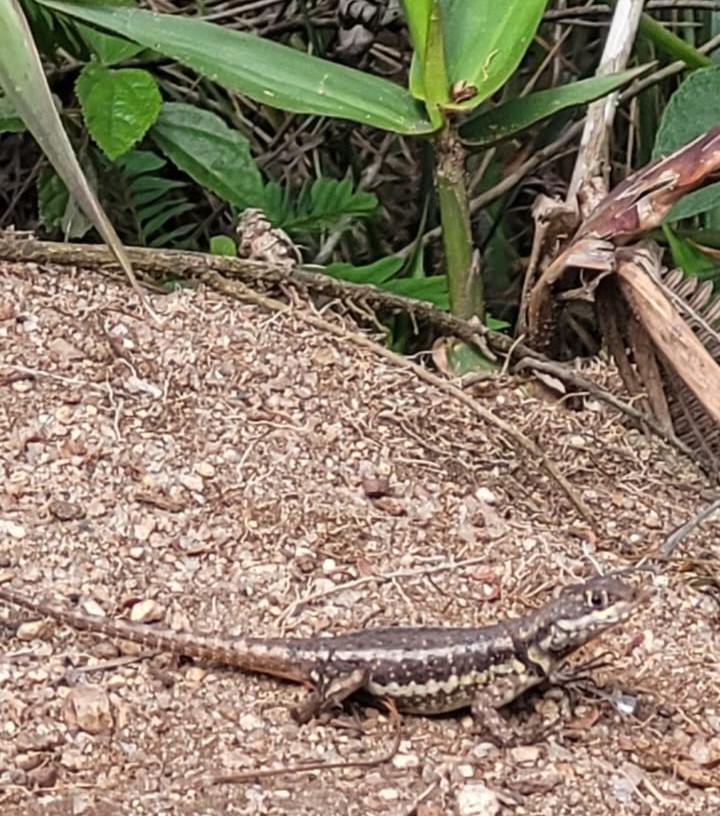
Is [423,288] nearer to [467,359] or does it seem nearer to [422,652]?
[467,359]

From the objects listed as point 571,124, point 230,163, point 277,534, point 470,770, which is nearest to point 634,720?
point 470,770

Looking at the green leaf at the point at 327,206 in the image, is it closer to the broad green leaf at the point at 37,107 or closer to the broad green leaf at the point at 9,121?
the broad green leaf at the point at 9,121

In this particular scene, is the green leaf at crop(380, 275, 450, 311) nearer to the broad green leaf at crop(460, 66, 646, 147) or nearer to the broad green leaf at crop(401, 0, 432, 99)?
the broad green leaf at crop(460, 66, 646, 147)

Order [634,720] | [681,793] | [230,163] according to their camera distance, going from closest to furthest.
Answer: [681,793] → [634,720] → [230,163]

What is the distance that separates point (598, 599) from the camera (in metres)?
2.33

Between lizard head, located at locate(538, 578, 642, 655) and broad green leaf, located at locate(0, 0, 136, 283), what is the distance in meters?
0.87

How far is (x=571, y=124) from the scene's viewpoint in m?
4.06

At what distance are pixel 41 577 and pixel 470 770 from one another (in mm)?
753

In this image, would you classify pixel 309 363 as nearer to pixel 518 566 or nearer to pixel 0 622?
pixel 518 566

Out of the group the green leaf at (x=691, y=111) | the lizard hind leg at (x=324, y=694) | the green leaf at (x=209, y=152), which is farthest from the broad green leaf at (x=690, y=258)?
the lizard hind leg at (x=324, y=694)

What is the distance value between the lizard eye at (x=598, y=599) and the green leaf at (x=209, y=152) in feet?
4.55

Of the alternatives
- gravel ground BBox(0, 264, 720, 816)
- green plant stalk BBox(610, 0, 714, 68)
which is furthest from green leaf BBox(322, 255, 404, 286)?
green plant stalk BBox(610, 0, 714, 68)

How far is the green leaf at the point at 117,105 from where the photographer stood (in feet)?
9.91

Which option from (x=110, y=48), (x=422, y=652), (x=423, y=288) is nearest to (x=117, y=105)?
(x=110, y=48)
